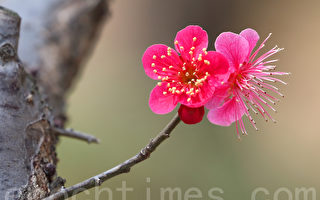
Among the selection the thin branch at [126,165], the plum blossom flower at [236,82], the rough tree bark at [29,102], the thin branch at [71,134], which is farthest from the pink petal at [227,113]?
the thin branch at [71,134]

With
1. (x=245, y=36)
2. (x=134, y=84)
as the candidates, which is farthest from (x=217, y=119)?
(x=134, y=84)

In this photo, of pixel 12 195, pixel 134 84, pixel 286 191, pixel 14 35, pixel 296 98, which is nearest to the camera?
pixel 12 195

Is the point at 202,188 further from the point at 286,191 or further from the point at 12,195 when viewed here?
the point at 12,195

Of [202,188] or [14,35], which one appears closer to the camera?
[14,35]

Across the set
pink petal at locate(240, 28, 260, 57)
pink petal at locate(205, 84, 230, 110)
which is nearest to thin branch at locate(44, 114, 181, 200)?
pink petal at locate(205, 84, 230, 110)

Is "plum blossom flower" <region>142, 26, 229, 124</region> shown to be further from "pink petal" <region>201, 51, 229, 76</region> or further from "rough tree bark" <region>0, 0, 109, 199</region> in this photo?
"rough tree bark" <region>0, 0, 109, 199</region>

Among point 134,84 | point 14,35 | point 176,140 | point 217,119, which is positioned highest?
point 134,84
